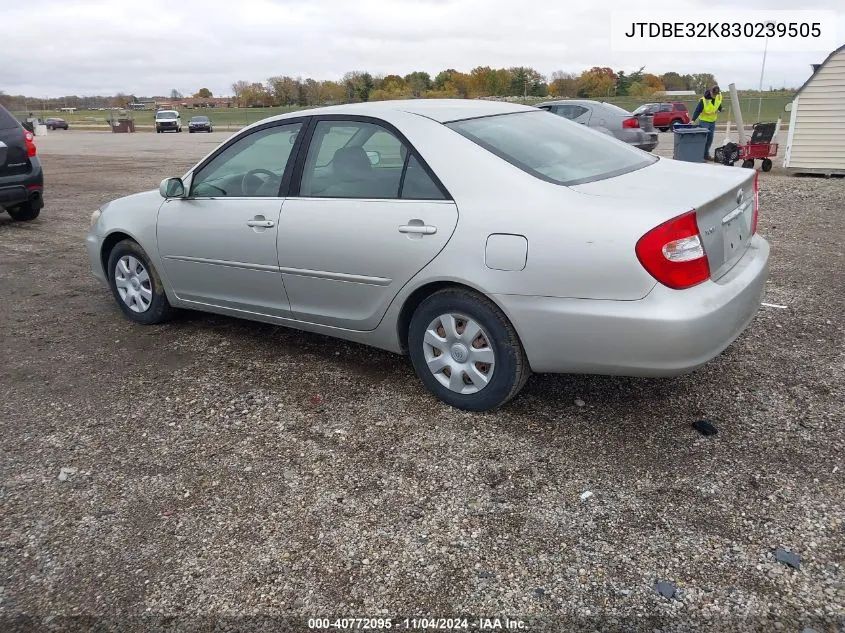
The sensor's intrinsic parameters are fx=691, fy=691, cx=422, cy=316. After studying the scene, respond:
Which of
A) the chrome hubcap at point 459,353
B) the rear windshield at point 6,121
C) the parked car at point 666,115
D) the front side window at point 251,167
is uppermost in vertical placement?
the rear windshield at point 6,121

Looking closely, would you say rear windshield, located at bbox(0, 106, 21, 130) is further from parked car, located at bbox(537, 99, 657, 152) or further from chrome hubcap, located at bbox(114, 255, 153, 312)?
parked car, located at bbox(537, 99, 657, 152)

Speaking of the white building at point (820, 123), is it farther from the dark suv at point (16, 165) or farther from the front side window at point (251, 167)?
the dark suv at point (16, 165)

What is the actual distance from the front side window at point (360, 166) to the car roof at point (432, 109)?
116 millimetres

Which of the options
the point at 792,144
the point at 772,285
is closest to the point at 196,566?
the point at 772,285

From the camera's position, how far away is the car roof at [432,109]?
3.85 meters

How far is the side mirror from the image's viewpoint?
15.2 feet

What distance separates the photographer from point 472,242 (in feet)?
10.8

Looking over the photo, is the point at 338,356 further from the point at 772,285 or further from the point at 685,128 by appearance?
the point at 685,128

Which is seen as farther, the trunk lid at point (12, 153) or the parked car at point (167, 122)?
the parked car at point (167, 122)

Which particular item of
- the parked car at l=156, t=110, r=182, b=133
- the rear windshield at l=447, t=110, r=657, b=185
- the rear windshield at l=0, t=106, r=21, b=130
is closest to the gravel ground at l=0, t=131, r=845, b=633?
the rear windshield at l=447, t=110, r=657, b=185

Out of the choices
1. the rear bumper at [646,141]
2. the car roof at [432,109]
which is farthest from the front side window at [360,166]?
the rear bumper at [646,141]

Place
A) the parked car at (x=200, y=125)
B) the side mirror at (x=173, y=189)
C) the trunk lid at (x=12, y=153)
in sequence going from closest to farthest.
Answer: the side mirror at (x=173, y=189), the trunk lid at (x=12, y=153), the parked car at (x=200, y=125)

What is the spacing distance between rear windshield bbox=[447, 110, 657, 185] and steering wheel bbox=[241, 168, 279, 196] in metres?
1.22

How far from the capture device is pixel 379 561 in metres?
2.59
